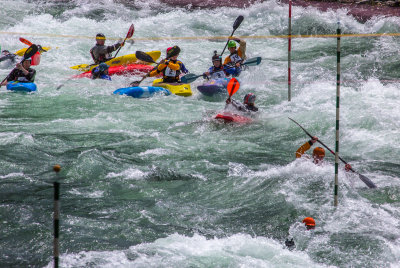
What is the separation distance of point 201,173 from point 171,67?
4.57 m

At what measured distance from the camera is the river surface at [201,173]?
5.04 m

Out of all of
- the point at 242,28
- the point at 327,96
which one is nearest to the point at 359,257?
the point at 327,96

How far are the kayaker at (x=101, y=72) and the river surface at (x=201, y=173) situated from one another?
0.20 m

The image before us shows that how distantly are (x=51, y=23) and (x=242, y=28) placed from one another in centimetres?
588

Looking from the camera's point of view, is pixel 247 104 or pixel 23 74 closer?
pixel 247 104

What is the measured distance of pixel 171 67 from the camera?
436 inches

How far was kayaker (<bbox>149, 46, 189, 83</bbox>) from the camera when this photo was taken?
11.0m

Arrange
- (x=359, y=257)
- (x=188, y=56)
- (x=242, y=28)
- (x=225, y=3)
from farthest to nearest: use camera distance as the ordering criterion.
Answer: (x=225, y=3)
(x=242, y=28)
(x=188, y=56)
(x=359, y=257)

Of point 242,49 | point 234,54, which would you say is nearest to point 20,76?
point 234,54

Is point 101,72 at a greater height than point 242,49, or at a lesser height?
lesser

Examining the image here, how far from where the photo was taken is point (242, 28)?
55.4ft

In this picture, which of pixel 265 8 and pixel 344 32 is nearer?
pixel 344 32

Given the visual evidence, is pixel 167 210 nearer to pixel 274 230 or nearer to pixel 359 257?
pixel 274 230

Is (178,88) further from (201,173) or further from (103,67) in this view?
(201,173)
